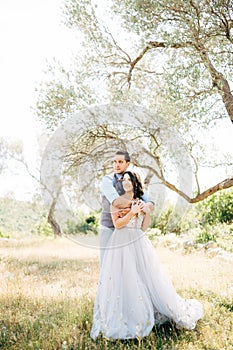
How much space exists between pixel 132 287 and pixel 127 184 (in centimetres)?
135

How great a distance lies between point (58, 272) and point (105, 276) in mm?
5187

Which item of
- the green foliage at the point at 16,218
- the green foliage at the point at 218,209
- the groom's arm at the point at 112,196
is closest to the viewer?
the groom's arm at the point at 112,196

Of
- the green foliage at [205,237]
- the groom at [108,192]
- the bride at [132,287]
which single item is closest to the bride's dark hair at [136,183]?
the bride at [132,287]

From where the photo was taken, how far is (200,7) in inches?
328

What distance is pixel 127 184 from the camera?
17.5 ft

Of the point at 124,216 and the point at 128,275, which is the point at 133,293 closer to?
the point at 128,275

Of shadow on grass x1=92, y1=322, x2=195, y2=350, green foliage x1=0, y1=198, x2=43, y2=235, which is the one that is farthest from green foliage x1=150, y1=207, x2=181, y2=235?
shadow on grass x1=92, y1=322, x2=195, y2=350

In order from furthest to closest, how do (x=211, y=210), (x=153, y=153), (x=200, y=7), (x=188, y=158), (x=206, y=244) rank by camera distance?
(x=211, y=210)
(x=206, y=244)
(x=153, y=153)
(x=188, y=158)
(x=200, y=7)

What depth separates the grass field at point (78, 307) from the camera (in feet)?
16.5

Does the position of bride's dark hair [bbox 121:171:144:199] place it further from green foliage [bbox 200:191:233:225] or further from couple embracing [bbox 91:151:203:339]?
green foliage [bbox 200:191:233:225]

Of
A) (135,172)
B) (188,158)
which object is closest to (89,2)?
(188,158)

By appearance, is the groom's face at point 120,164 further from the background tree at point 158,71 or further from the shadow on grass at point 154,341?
the background tree at point 158,71

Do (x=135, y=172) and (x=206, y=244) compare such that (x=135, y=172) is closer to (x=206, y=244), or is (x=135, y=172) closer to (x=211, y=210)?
(x=206, y=244)

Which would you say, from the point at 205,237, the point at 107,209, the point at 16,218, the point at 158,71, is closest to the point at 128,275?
the point at 107,209
